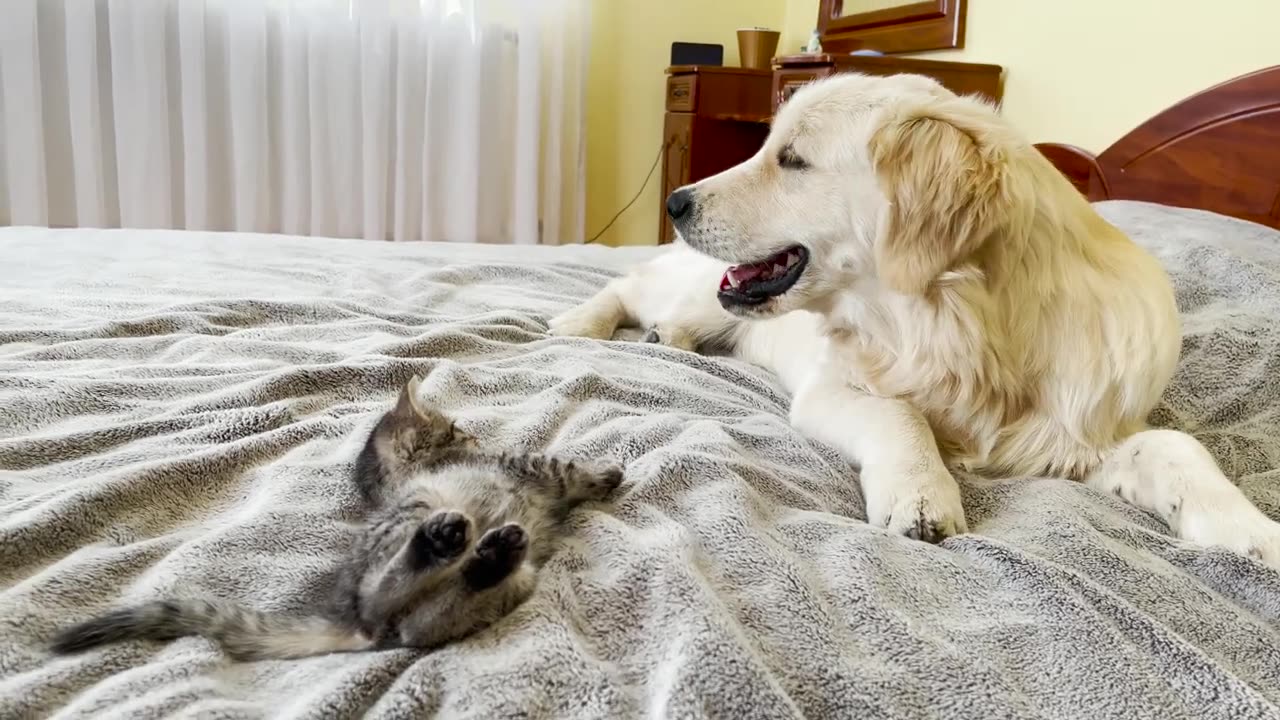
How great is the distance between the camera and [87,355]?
134 centimetres

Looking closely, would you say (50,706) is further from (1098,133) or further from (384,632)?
(1098,133)

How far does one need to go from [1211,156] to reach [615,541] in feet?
6.25

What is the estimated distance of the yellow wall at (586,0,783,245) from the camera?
4082 mm

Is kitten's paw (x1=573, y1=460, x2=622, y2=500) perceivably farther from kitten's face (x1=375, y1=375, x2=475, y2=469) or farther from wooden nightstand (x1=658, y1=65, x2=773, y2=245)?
wooden nightstand (x1=658, y1=65, x2=773, y2=245)

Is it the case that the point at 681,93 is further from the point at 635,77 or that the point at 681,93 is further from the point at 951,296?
the point at 951,296

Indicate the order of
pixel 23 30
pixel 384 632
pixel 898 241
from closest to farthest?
pixel 384 632 → pixel 898 241 → pixel 23 30

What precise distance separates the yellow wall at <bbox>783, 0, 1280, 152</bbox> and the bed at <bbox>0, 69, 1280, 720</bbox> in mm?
652

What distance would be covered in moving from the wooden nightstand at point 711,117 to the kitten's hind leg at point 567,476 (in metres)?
2.57

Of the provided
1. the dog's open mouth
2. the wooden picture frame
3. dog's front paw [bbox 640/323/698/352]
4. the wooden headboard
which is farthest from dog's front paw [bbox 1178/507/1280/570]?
the wooden picture frame

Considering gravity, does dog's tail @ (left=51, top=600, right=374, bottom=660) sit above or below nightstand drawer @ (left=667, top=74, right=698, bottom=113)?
below

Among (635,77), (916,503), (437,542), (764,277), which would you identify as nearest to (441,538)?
(437,542)

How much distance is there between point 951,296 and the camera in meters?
1.19

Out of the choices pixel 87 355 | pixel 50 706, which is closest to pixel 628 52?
pixel 87 355

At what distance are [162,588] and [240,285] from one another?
121 centimetres
